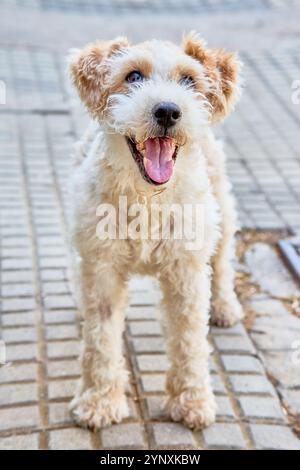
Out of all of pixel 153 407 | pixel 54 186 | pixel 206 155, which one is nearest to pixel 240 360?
pixel 153 407

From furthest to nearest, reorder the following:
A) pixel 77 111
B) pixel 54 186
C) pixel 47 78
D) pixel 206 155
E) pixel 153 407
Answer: pixel 47 78 → pixel 77 111 → pixel 54 186 → pixel 206 155 → pixel 153 407

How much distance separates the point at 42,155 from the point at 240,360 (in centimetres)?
353

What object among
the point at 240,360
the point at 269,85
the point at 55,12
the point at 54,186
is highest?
the point at 55,12

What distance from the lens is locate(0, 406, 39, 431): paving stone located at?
12.0 ft

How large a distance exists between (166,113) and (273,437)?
1.82 meters

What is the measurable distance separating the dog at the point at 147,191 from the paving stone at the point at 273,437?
0.26 meters

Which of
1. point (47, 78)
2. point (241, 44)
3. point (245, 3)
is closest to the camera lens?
point (47, 78)

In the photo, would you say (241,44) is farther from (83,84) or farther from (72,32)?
(83,84)

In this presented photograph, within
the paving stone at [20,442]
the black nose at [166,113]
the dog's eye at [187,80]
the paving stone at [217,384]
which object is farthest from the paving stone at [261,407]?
the dog's eye at [187,80]

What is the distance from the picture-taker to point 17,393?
3.89 meters

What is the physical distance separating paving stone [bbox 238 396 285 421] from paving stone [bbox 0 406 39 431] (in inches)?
46.3

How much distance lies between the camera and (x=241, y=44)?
1066 cm

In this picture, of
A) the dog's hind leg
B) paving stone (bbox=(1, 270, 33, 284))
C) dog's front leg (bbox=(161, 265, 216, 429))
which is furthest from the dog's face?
paving stone (bbox=(1, 270, 33, 284))

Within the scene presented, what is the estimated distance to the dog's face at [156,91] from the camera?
321cm
